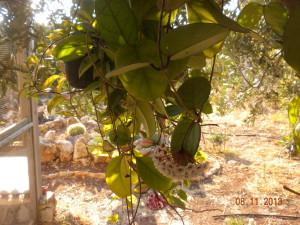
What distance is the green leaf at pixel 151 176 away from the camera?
0.51m

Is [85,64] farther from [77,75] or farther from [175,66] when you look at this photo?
[175,66]

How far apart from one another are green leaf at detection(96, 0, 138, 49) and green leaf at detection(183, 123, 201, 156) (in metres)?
0.13

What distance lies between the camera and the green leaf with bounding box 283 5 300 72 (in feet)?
0.94

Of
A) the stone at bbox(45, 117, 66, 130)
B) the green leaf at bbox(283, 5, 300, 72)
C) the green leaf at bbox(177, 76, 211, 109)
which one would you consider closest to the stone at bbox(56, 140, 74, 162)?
the stone at bbox(45, 117, 66, 130)

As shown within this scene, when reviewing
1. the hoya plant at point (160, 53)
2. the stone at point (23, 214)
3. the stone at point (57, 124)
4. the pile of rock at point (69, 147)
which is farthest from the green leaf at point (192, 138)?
the stone at point (57, 124)

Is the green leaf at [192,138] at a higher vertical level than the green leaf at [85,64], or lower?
lower

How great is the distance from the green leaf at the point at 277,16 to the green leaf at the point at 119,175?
300mm

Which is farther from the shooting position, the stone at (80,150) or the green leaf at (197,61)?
the stone at (80,150)

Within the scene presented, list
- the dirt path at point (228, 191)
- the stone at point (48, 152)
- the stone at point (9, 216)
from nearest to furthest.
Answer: the stone at point (9, 216) < the dirt path at point (228, 191) < the stone at point (48, 152)

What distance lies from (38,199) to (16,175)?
18.9 inches

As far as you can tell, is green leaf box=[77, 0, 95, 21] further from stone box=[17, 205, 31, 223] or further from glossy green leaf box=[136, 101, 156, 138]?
stone box=[17, 205, 31, 223]

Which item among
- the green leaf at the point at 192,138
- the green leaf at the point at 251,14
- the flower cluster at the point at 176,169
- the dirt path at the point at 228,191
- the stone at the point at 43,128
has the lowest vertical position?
the dirt path at the point at 228,191

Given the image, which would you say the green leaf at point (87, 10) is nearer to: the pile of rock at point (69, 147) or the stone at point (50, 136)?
the pile of rock at point (69, 147)

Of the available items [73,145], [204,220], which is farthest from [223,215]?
[73,145]
